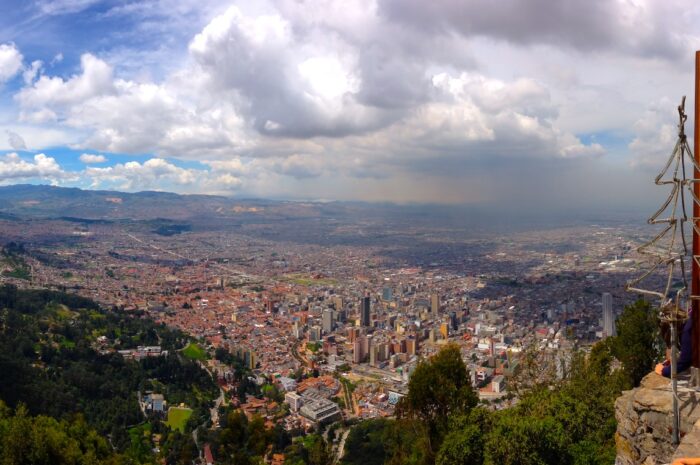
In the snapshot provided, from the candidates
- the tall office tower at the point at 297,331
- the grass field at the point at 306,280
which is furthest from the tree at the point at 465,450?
the grass field at the point at 306,280

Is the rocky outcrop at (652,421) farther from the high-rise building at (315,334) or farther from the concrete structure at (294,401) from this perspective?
the high-rise building at (315,334)

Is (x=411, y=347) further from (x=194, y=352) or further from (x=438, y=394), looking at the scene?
(x=438, y=394)

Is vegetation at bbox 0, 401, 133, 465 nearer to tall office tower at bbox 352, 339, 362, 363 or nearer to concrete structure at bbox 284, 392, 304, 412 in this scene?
concrete structure at bbox 284, 392, 304, 412

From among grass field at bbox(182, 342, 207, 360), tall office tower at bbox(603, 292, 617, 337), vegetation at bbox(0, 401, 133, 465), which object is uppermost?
vegetation at bbox(0, 401, 133, 465)

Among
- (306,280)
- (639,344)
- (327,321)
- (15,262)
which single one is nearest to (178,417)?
(327,321)

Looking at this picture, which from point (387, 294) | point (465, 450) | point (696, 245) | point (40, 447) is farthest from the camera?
point (387, 294)

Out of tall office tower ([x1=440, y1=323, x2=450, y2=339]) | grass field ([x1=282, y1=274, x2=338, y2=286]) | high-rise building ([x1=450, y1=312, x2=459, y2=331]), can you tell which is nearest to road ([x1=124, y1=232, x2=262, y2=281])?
grass field ([x1=282, y1=274, x2=338, y2=286])
